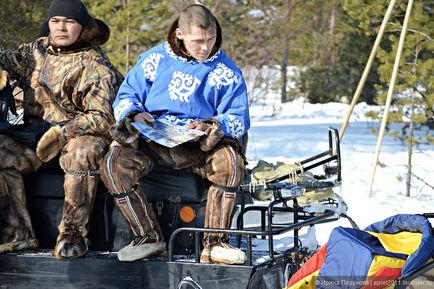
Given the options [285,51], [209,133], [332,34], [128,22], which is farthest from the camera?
[285,51]

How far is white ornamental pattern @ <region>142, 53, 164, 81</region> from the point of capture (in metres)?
4.70

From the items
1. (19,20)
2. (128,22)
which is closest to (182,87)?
(19,20)

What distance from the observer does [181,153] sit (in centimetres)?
454

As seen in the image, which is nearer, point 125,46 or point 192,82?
point 192,82

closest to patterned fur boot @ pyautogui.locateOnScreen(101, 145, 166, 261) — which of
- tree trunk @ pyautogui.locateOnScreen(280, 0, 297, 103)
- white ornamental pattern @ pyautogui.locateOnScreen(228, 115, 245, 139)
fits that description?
white ornamental pattern @ pyautogui.locateOnScreen(228, 115, 245, 139)

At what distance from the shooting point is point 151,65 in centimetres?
471

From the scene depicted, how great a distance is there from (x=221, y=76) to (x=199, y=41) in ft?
0.79

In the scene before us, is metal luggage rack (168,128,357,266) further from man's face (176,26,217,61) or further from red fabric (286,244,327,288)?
man's face (176,26,217,61)

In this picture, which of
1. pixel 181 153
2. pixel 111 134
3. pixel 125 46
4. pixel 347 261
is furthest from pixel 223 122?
pixel 125 46

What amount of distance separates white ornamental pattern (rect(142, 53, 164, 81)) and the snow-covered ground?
9.47ft

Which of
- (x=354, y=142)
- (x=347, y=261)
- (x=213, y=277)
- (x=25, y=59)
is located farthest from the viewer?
(x=354, y=142)

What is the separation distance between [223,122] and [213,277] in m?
0.83

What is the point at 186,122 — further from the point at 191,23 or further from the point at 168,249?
the point at 168,249

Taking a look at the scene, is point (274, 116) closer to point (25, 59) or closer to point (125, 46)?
point (125, 46)
